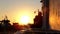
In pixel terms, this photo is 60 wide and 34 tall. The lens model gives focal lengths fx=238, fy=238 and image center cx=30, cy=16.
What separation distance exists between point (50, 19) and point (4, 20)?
8992mm

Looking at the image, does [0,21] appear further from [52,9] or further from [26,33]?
[26,33]

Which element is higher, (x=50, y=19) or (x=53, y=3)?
(x=53, y=3)

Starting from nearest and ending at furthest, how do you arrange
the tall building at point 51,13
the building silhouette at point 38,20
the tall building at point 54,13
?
the tall building at point 51,13 < the tall building at point 54,13 < the building silhouette at point 38,20

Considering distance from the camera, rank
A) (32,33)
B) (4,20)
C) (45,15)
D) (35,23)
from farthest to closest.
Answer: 1. (4,20)
2. (35,23)
3. (45,15)
4. (32,33)

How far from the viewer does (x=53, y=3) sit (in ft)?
44.7

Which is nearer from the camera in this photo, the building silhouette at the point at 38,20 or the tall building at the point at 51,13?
the tall building at the point at 51,13

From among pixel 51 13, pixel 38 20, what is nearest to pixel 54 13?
pixel 51 13

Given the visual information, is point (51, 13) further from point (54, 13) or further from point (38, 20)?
point (38, 20)

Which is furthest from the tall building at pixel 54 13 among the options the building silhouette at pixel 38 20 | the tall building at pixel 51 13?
the building silhouette at pixel 38 20

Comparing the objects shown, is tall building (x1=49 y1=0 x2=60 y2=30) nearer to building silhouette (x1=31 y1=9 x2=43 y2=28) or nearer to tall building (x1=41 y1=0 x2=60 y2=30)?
tall building (x1=41 y1=0 x2=60 y2=30)

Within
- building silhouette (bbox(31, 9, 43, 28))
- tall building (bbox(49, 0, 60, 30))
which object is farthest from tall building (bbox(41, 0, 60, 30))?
building silhouette (bbox(31, 9, 43, 28))

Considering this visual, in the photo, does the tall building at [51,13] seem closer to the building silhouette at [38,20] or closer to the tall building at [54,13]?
the tall building at [54,13]

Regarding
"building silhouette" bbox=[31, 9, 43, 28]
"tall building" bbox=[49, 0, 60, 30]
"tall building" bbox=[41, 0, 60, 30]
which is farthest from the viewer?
"building silhouette" bbox=[31, 9, 43, 28]

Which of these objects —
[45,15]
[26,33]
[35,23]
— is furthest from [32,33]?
[35,23]
